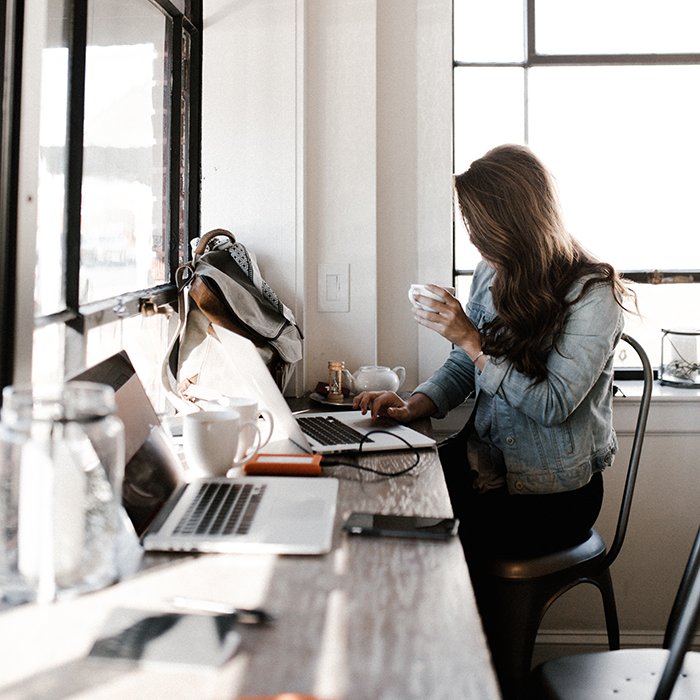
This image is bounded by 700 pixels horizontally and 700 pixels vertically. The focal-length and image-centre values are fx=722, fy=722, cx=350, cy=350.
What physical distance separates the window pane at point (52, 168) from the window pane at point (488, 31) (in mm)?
1527

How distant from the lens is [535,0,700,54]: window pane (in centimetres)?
244

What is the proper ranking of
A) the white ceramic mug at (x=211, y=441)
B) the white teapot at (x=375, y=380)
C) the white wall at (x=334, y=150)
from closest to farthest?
the white ceramic mug at (x=211, y=441) < the white teapot at (x=375, y=380) < the white wall at (x=334, y=150)

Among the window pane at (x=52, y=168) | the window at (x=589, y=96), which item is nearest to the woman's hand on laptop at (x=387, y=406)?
the window pane at (x=52, y=168)

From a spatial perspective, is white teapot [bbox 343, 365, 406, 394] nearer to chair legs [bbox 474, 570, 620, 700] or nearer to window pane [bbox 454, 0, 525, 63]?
chair legs [bbox 474, 570, 620, 700]

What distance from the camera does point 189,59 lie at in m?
2.18

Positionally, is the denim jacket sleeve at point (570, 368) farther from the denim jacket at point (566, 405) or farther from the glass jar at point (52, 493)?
the glass jar at point (52, 493)

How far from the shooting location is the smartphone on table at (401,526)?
0.93 m

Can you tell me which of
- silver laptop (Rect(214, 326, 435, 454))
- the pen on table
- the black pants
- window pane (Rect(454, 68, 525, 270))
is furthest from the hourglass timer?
the pen on table

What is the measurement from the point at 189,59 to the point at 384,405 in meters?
1.25

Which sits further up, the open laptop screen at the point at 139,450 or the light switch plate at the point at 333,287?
the light switch plate at the point at 333,287

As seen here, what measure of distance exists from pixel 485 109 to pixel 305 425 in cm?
142

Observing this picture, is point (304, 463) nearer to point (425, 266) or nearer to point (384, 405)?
point (384, 405)

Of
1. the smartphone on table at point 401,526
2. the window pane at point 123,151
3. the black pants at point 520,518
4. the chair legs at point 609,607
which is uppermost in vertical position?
the window pane at point 123,151

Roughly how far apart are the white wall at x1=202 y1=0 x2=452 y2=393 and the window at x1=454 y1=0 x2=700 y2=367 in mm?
172
